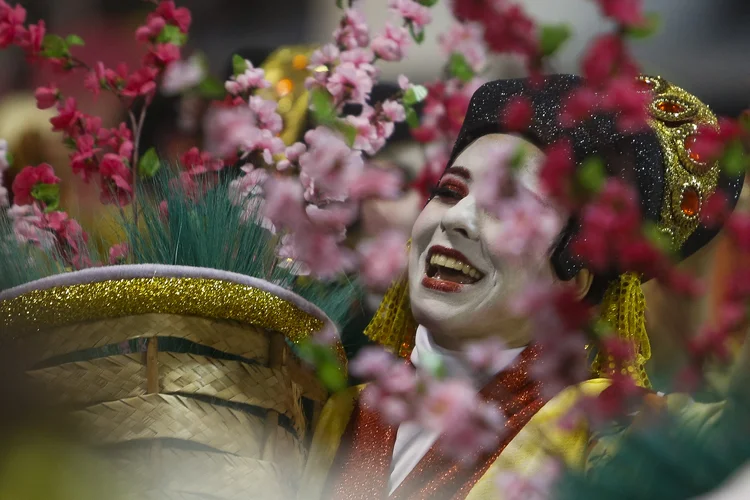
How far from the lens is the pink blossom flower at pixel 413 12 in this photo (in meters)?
0.97

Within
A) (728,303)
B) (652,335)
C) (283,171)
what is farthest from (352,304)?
(728,303)

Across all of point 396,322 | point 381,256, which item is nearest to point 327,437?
point 396,322

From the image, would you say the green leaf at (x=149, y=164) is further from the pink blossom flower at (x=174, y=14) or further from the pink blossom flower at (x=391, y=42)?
the pink blossom flower at (x=391, y=42)

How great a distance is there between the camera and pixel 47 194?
3.03 feet

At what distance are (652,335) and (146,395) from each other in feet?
1.47

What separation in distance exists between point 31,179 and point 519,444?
1.54ft

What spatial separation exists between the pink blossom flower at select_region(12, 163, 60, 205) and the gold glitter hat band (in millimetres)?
185

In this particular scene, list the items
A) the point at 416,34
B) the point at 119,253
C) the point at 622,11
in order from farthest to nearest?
the point at 416,34, the point at 119,253, the point at 622,11

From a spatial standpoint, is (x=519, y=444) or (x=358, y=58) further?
(x=358, y=58)

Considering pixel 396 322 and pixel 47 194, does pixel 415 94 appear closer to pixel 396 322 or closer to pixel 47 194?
pixel 396 322

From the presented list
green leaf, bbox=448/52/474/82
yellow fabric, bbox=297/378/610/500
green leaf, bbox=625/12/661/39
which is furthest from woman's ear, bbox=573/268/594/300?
green leaf, bbox=625/12/661/39

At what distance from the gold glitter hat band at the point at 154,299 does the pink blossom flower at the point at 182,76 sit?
139 mm

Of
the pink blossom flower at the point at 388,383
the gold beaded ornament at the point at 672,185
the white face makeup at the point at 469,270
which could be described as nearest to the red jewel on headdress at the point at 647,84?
the gold beaded ornament at the point at 672,185

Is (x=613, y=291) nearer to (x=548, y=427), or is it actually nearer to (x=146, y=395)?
(x=548, y=427)
